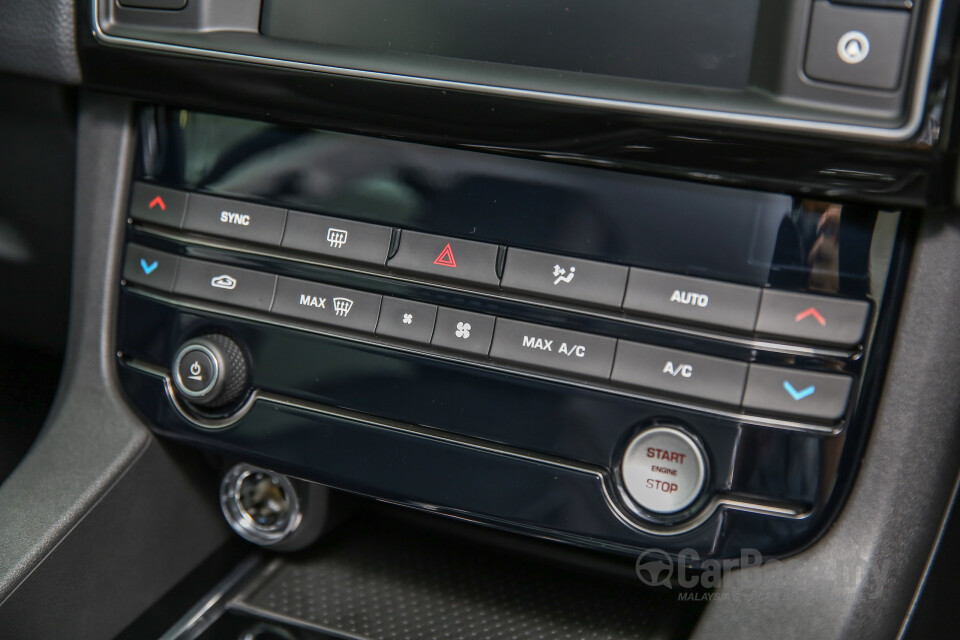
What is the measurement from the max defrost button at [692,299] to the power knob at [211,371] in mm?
303

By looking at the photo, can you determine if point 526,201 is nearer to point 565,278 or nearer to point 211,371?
point 565,278

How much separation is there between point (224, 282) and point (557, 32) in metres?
0.31

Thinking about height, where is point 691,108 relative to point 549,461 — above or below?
above

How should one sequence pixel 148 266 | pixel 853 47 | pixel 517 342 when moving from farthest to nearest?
pixel 148 266
pixel 517 342
pixel 853 47

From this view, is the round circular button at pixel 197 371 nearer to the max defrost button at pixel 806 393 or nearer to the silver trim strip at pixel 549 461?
the silver trim strip at pixel 549 461

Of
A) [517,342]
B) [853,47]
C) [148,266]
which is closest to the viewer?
[853,47]

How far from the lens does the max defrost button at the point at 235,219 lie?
65 cm

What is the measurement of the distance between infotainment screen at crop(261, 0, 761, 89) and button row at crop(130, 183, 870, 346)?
4.9 inches

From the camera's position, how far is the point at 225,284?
67 centimetres

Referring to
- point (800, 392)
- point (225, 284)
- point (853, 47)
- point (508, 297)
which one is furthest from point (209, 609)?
point (853, 47)

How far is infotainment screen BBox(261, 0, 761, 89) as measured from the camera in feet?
1.72

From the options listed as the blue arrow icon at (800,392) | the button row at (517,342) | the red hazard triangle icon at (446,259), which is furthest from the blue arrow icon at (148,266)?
the blue arrow icon at (800,392)

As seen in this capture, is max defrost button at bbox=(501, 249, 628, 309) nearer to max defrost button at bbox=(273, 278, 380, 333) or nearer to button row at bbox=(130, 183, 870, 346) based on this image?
button row at bbox=(130, 183, 870, 346)

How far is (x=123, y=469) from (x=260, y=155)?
277 mm
